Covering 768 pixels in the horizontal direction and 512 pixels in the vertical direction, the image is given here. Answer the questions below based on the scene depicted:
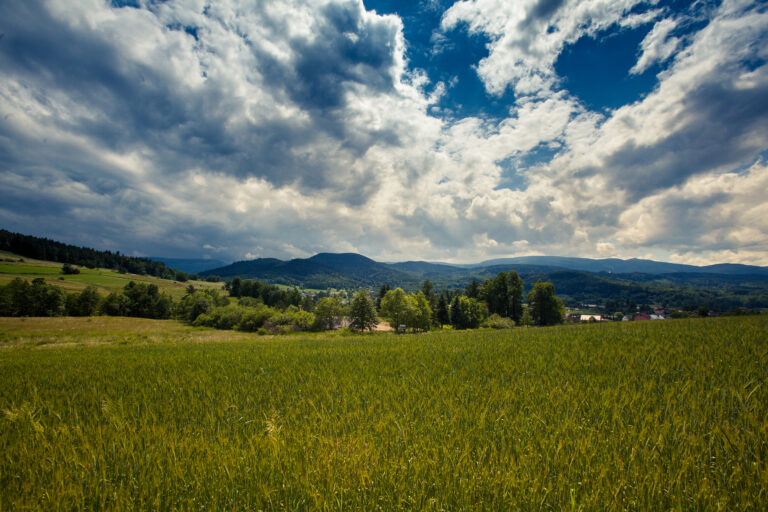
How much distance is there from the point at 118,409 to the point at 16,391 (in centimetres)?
365

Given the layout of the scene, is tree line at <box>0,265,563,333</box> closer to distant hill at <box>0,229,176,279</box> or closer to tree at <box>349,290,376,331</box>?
tree at <box>349,290,376,331</box>

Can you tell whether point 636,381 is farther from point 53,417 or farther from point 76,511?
point 53,417

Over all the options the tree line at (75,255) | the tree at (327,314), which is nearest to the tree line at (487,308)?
the tree at (327,314)

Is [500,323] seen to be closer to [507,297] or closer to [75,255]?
[507,297]

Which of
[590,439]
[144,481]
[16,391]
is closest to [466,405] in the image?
[590,439]

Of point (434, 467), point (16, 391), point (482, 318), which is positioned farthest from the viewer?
point (482, 318)

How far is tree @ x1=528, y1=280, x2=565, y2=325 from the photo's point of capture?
54625mm

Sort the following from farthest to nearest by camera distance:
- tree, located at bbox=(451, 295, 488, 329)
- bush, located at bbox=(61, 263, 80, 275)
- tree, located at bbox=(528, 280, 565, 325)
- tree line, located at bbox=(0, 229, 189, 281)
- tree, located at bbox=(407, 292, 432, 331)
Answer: tree line, located at bbox=(0, 229, 189, 281), bush, located at bbox=(61, 263, 80, 275), tree, located at bbox=(451, 295, 488, 329), tree, located at bbox=(528, 280, 565, 325), tree, located at bbox=(407, 292, 432, 331)

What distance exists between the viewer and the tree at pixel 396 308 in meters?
54.3

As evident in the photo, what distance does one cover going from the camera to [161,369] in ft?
22.0

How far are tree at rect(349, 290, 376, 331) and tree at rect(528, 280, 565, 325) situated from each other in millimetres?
34628

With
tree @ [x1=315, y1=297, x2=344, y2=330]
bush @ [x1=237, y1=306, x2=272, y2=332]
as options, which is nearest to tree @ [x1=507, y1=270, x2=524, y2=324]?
tree @ [x1=315, y1=297, x2=344, y2=330]

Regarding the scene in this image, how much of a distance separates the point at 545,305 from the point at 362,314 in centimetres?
3848

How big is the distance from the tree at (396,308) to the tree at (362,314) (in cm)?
428
